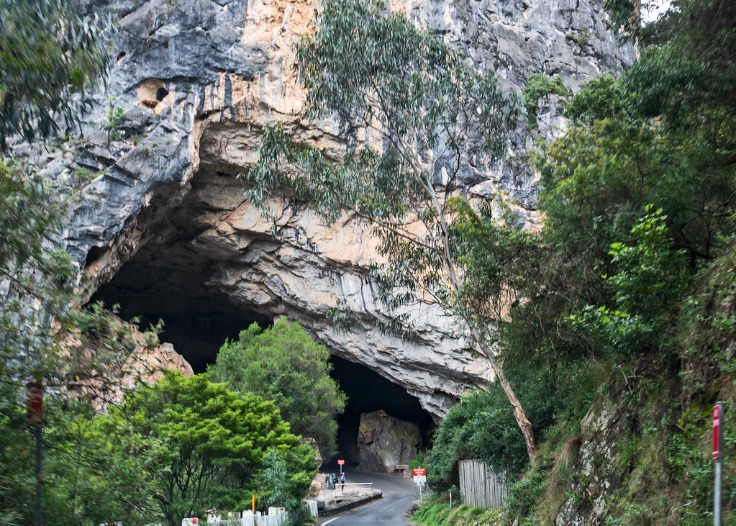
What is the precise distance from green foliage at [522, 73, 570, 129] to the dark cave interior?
1776 cm

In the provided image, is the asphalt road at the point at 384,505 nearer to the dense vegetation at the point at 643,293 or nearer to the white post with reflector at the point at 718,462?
the dense vegetation at the point at 643,293

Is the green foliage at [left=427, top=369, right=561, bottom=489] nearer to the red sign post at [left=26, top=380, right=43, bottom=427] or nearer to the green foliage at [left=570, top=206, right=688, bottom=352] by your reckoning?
the green foliage at [left=570, top=206, right=688, bottom=352]

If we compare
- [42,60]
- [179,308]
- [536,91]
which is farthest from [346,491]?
[42,60]

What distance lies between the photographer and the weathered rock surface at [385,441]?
168 ft

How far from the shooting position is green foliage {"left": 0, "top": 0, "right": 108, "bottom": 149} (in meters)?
5.96

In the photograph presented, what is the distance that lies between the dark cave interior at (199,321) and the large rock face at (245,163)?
0.30 meters

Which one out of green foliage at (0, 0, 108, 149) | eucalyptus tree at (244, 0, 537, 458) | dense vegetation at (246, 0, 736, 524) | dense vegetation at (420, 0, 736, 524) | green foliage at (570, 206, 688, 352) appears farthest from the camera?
eucalyptus tree at (244, 0, 537, 458)

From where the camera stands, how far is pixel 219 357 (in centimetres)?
3231

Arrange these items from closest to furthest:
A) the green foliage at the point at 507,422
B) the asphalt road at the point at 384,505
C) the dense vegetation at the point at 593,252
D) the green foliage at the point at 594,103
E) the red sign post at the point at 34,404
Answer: the red sign post at the point at 34,404
the dense vegetation at the point at 593,252
the green foliage at the point at 507,422
the green foliage at the point at 594,103
the asphalt road at the point at 384,505

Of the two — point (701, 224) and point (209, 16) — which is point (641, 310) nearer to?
point (701, 224)

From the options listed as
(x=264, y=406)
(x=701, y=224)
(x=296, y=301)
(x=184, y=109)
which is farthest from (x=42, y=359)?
(x=296, y=301)

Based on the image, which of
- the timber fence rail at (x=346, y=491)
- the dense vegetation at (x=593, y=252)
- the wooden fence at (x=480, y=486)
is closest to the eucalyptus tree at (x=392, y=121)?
the dense vegetation at (x=593, y=252)

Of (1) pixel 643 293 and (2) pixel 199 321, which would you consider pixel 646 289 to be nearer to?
(1) pixel 643 293

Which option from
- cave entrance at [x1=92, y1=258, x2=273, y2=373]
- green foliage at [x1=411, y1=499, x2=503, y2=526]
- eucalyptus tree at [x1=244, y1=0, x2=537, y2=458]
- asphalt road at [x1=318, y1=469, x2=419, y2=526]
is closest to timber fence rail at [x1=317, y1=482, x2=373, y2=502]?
asphalt road at [x1=318, y1=469, x2=419, y2=526]
